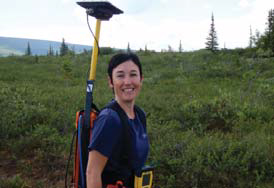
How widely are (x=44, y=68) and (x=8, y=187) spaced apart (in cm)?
1376

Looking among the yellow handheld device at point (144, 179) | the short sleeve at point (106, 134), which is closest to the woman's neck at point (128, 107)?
the short sleeve at point (106, 134)

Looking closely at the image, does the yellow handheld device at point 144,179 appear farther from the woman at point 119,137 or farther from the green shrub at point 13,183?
the green shrub at point 13,183

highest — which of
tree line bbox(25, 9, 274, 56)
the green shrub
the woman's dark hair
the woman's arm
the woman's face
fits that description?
tree line bbox(25, 9, 274, 56)

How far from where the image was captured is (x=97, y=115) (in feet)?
8.11

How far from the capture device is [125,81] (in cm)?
252

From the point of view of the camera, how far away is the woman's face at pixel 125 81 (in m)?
2.52

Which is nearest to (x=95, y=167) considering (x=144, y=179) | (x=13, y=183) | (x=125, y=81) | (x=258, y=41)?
(x=144, y=179)

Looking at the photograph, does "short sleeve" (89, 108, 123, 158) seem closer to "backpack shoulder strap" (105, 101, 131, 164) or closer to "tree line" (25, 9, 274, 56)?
"backpack shoulder strap" (105, 101, 131, 164)

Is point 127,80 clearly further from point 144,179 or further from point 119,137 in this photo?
point 144,179

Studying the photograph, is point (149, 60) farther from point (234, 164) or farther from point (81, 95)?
point (234, 164)

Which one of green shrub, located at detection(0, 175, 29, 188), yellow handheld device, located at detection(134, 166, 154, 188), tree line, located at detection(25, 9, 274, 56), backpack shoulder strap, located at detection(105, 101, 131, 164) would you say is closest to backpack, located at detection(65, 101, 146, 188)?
backpack shoulder strap, located at detection(105, 101, 131, 164)

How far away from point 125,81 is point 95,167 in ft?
2.25

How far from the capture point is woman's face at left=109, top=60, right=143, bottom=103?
8.27ft

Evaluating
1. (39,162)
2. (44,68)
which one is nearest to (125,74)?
(39,162)
